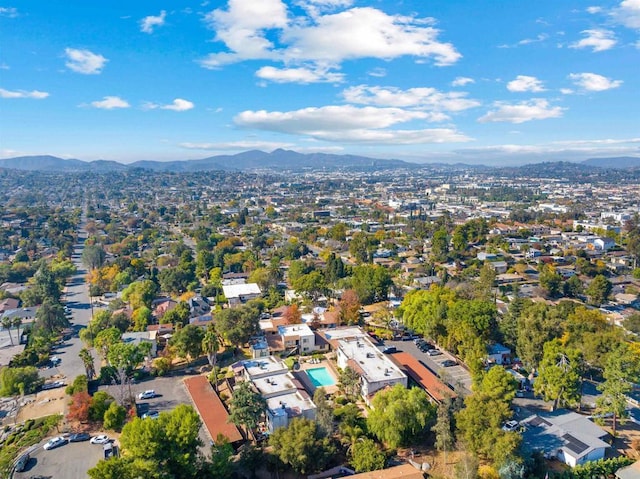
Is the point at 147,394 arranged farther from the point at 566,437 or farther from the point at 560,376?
the point at 560,376

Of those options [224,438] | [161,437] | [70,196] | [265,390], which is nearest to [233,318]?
[265,390]

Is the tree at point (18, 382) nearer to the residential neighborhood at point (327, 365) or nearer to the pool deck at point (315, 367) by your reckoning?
the residential neighborhood at point (327, 365)

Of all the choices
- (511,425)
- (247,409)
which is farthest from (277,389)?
(511,425)

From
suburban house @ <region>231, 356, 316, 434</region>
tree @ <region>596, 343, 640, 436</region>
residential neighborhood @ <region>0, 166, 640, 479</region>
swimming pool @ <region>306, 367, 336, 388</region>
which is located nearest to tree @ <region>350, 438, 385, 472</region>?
residential neighborhood @ <region>0, 166, 640, 479</region>

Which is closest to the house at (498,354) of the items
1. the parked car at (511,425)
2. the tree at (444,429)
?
the parked car at (511,425)

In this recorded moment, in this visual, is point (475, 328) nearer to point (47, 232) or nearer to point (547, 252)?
point (547, 252)
